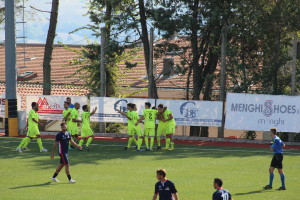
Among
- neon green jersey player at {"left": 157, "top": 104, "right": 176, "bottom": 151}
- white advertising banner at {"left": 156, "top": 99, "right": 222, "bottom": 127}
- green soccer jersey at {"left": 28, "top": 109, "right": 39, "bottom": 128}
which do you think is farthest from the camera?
white advertising banner at {"left": 156, "top": 99, "right": 222, "bottom": 127}

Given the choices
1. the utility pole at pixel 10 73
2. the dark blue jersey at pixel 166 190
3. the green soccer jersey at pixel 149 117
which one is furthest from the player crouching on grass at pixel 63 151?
the utility pole at pixel 10 73

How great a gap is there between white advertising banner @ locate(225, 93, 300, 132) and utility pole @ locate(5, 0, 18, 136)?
10.9 m

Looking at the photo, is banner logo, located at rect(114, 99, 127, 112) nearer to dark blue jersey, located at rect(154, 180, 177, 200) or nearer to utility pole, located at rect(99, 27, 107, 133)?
utility pole, located at rect(99, 27, 107, 133)

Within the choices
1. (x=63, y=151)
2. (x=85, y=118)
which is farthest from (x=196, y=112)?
(x=63, y=151)

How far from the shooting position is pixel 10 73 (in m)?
28.5

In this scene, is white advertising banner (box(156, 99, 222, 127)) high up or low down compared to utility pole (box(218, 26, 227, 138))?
down

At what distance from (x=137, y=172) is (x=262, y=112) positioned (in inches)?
383

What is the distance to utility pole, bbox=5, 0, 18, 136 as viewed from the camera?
28.3 m

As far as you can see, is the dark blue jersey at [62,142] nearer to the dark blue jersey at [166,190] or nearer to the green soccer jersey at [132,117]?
the dark blue jersey at [166,190]

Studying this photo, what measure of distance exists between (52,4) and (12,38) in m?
5.96

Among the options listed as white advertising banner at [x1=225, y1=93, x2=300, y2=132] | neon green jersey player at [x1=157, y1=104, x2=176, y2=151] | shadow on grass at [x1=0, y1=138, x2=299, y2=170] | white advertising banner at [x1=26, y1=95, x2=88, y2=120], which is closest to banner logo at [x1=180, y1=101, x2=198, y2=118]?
white advertising banner at [x1=225, y1=93, x2=300, y2=132]

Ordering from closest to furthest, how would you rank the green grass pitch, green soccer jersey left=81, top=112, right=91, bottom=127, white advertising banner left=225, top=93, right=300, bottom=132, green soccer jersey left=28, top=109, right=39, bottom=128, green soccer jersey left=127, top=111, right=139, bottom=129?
1. the green grass pitch
2. green soccer jersey left=28, top=109, right=39, bottom=128
3. green soccer jersey left=127, top=111, right=139, bottom=129
4. green soccer jersey left=81, top=112, right=91, bottom=127
5. white advertising banner left=225, top=93, right=300, bottom=132

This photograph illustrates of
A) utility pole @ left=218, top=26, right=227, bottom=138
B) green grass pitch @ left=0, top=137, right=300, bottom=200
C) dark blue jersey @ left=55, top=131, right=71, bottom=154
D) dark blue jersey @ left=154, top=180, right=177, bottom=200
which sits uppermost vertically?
utility pole @ left=218, top=26, right=227, bottom=138

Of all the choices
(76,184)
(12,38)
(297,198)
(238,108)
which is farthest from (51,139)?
(297,198)
